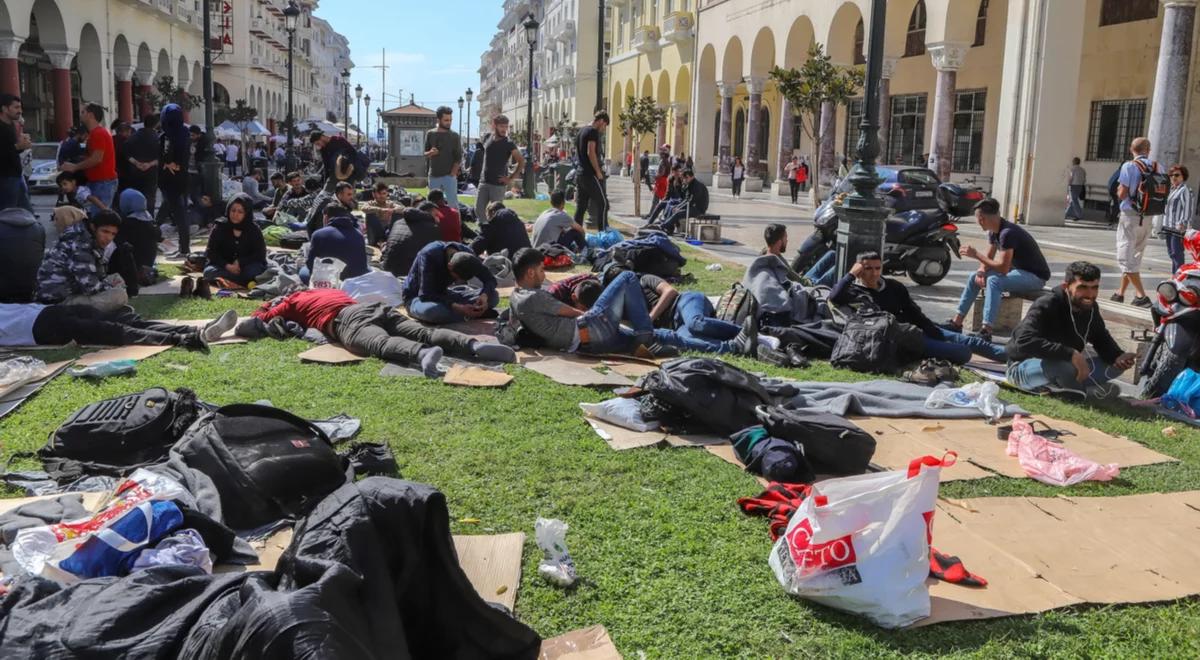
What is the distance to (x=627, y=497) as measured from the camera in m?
4.46

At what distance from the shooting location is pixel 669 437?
5.34 metres

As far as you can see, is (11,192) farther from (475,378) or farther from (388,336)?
(475,378)

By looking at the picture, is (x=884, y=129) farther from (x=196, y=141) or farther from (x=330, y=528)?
(x=330, y=528)

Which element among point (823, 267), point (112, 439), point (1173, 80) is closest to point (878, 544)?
point (112, 439)

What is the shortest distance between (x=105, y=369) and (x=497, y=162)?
26.4 feet

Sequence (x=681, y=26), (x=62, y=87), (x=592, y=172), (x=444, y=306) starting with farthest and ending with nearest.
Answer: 1. (x=681, y=26)
2. (x=62, y=87)
3. (x=592, y=172)
4. (x=444, y=306)

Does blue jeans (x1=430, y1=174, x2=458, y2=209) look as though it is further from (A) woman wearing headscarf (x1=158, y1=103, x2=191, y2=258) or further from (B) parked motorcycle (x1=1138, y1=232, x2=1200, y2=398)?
(B) parked motorcycle (x1=1138, y1=232, x2=1200, y2=398)

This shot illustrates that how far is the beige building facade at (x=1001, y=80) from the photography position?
17156 millimetres

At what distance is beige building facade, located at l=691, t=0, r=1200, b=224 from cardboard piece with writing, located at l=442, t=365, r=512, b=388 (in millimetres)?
13543

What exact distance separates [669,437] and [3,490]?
3.17 meters

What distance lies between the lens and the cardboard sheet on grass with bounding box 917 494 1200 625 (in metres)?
3.62

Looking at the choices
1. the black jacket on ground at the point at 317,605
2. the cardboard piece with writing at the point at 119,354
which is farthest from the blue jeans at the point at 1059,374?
the cardboard piece with writing at the point at 119,354

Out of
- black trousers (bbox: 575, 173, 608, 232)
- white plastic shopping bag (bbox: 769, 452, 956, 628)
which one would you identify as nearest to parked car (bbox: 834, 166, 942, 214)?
black trousers (bbox: 575, 173, 608, 232)

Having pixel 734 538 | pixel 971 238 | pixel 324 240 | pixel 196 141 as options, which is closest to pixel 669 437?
pixel 734 538
